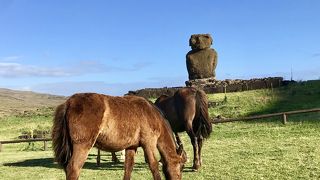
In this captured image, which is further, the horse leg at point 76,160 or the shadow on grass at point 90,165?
the shadow on grass at point 90,165

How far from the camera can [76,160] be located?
673 cm

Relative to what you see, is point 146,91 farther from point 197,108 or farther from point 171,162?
point 171,162

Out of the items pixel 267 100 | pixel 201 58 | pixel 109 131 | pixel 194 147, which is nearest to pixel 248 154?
pixel 194 147

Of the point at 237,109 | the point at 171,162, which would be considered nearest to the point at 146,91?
the point at 237,109

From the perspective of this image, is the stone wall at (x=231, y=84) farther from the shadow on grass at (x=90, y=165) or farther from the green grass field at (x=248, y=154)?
the shadow on grass at (x=90, y=165)

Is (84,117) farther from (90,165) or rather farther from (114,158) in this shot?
(114,158)

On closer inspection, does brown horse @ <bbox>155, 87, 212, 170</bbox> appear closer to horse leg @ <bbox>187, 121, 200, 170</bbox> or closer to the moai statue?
horse leg @ <bbox>187, 121, 200, 170</bbox>

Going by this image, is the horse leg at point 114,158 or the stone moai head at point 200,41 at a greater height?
the stone moai head at point 200,41

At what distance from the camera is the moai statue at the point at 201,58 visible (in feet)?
103

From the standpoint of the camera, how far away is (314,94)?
25.9m

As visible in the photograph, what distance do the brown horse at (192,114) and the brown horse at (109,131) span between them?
3.58 metres

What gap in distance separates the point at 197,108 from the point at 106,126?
196 inches

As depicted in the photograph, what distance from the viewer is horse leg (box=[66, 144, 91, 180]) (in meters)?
6.72

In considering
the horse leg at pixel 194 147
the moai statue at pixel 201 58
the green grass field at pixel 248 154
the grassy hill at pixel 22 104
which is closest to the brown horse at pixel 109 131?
the green grass field at pixel 248 154
